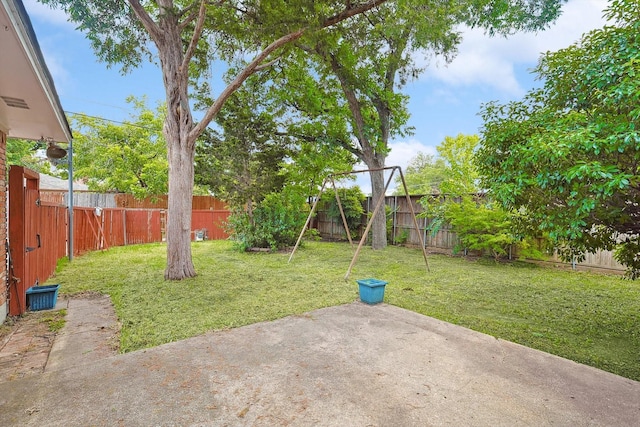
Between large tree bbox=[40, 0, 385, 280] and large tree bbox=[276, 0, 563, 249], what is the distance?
1.03m

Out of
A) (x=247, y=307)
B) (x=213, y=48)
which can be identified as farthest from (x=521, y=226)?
(x=213, y=48)

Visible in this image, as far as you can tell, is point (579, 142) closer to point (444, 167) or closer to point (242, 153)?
point (242, 153)

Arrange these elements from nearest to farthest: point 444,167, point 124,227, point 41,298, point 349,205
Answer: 1. point 41,298
2. point 124,227
3. point 349,205
4. point 444,167

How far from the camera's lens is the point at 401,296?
5.07m

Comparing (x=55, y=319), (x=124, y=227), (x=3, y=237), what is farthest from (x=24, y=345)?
(x=124, y=227)

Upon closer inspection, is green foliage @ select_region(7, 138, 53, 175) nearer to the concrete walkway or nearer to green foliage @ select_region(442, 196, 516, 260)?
the concrete walkway

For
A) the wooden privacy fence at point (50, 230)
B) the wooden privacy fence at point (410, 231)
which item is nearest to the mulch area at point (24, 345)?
the wooden privacy fence at point (50, 230)

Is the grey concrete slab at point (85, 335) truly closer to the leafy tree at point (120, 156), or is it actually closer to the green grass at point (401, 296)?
the green grass at point (401, 296)

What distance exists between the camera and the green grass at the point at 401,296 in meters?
3.46

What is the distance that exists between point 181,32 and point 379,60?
20.5 ft

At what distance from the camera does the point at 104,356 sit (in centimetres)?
288

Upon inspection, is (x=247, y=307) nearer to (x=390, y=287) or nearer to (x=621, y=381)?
(x=390, y=287)

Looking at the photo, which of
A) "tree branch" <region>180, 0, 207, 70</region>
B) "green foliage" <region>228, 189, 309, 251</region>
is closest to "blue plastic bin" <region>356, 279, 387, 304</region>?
"tree branch" <region>180, 0, 207, 70</region>

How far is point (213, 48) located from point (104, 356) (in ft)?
22.7
